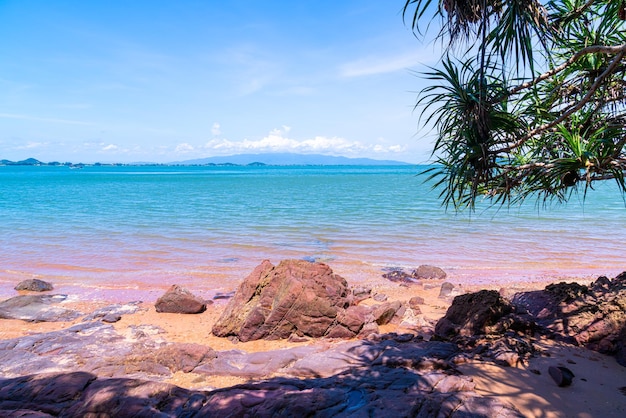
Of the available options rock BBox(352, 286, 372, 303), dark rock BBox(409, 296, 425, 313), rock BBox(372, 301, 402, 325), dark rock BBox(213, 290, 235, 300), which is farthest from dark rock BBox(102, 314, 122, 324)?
dark rock BBox(409, 296, 425, 313)

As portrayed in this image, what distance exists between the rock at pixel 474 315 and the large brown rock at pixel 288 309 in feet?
5.50

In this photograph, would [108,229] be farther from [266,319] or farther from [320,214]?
[266,319]

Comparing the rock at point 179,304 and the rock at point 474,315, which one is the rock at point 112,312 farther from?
the rock at point 474,315

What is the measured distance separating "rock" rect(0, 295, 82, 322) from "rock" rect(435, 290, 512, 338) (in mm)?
7649

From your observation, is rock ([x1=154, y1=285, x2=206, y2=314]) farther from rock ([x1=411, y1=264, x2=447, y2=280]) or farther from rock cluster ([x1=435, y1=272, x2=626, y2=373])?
rock ([x1=411, y1=264, x2=447, y2=280])

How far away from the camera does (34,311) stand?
852 cm

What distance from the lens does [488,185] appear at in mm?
5445

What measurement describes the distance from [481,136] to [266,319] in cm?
479

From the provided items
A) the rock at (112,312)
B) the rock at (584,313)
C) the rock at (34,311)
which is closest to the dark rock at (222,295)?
the rock at (112,312)

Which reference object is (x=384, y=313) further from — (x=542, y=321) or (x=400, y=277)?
(x=400, y=277)

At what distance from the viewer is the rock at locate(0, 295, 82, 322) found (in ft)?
27.1

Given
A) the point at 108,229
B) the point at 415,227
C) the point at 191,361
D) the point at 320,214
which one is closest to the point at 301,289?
the point at 191,361

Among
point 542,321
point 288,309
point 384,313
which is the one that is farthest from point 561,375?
point 288,309

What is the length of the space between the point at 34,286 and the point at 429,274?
35.7 ft
